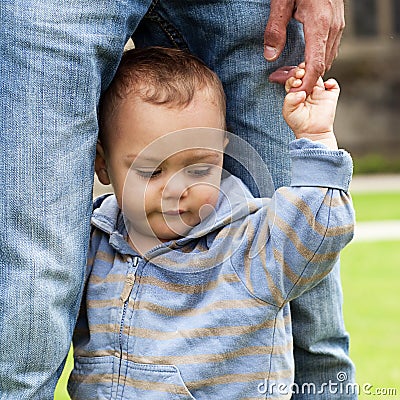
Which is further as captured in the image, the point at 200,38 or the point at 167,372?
the point at 200,38

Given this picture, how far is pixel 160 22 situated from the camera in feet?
6.75

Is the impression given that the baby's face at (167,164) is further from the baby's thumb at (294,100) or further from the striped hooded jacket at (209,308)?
the baby's thumb at (294,100)

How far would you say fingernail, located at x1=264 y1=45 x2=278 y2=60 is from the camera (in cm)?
197

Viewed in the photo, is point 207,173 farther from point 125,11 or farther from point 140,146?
point 125,11

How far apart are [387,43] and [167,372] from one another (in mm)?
12717

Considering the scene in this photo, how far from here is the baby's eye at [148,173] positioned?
1.88 meters

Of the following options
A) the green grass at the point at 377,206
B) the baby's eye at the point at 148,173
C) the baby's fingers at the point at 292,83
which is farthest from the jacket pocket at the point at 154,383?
the green grass at the point at 377,206

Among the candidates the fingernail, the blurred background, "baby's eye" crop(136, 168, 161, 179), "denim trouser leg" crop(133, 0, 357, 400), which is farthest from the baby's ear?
the blurred background

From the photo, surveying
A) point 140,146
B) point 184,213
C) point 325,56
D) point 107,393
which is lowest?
point 107,393

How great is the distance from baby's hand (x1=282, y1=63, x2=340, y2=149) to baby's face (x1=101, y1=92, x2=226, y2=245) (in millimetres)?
171

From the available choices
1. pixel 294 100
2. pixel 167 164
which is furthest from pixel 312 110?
pixel 167 164

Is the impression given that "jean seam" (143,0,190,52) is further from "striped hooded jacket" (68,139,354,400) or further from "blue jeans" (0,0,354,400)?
"striped hooded jacket" (68,139,354,400)

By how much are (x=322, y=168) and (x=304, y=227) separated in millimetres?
117

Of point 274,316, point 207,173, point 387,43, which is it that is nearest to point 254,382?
point 274,316
